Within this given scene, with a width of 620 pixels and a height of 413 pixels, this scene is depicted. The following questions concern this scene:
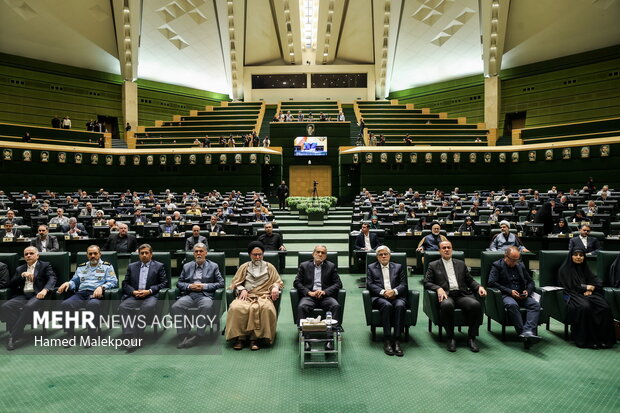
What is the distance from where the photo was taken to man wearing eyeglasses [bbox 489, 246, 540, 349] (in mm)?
4090

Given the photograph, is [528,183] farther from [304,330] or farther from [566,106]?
[304,330]

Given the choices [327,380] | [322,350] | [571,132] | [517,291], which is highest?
[571,132]

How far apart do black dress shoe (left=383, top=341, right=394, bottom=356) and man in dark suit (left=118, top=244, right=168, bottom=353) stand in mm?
2357

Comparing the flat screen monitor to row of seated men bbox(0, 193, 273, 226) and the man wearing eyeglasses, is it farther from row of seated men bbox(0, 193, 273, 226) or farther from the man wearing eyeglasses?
the man wearing eyeglasses

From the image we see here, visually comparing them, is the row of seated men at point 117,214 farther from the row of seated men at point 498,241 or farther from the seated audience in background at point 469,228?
the seated audience in background at point 469,228

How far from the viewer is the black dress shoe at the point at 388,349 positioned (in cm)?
393

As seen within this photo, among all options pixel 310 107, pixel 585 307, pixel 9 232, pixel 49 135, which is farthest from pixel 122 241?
pixel 310 107

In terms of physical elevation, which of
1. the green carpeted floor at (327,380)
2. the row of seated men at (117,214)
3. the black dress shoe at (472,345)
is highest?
the row of seated men at (117,214)

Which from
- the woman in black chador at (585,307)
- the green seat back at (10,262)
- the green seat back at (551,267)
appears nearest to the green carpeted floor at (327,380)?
the woman in black chador at (585,307)

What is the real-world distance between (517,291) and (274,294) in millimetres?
2507

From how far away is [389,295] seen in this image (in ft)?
13.6

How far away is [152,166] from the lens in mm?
17219

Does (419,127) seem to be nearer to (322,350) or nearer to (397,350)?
(397,350)

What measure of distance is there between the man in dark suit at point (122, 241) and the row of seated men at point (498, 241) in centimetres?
367
